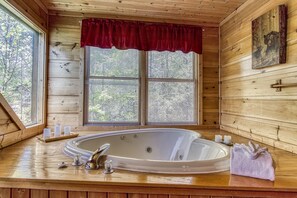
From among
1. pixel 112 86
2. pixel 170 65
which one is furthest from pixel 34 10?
pixel 170 65

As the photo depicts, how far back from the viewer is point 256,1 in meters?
2.18

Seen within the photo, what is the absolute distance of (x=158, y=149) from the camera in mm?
2506

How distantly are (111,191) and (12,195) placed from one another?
550 millimetres

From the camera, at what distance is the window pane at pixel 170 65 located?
282 centimetres

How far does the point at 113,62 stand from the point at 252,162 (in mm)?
2103

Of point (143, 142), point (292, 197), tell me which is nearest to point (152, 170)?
point (292, 197)

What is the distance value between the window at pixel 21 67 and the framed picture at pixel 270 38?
2.47 m

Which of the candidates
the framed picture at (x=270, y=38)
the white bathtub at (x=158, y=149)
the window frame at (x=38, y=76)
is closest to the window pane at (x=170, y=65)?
the white bathtub at (x=158, y=149)

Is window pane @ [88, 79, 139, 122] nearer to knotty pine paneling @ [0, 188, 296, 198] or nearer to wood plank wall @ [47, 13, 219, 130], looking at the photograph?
wood plank wall @ [47, 13, 219, 130]

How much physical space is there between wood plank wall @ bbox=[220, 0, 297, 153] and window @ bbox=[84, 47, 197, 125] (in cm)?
48

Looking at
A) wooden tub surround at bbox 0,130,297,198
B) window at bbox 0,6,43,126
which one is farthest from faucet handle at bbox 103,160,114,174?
window at bbox 0,6,43,126

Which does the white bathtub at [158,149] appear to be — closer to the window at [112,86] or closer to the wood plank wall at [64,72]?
the window at [112,86]

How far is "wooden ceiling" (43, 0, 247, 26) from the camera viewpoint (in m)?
2.36

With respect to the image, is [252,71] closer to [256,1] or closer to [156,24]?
[256,1]
